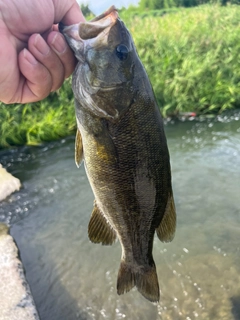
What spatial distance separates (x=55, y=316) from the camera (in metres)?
4.69

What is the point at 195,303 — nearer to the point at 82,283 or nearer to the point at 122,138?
the point at 82,283

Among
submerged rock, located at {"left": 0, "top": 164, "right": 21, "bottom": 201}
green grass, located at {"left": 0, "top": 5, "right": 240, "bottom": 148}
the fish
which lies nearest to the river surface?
submerged rock, located at {"left": 0, "top": 164, "right": 21, "bottom": 201}

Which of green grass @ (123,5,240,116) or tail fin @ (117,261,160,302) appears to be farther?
green grass @ (123,5,240,116)

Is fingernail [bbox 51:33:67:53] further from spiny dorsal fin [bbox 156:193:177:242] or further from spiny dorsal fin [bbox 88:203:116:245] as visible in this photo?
spiny dorsal fin [bbox 156:193:177:242]

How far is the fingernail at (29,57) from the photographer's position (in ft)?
7.11

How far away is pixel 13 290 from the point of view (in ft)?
14.3

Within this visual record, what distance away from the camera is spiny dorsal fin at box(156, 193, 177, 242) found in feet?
7.64

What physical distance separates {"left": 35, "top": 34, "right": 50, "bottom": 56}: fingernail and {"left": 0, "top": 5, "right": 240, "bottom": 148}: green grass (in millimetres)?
7952

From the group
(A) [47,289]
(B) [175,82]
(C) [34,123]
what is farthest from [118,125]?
(B) [175,82]

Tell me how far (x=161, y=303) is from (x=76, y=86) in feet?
11.9

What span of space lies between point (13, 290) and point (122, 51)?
11.3 feet

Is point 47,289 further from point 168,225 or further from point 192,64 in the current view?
point 192,64

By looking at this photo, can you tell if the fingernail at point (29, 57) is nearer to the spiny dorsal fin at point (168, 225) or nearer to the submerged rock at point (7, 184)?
the spiny dorsal fin at point (168, 225)

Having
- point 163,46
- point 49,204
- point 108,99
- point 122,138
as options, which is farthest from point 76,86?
point 163,46
